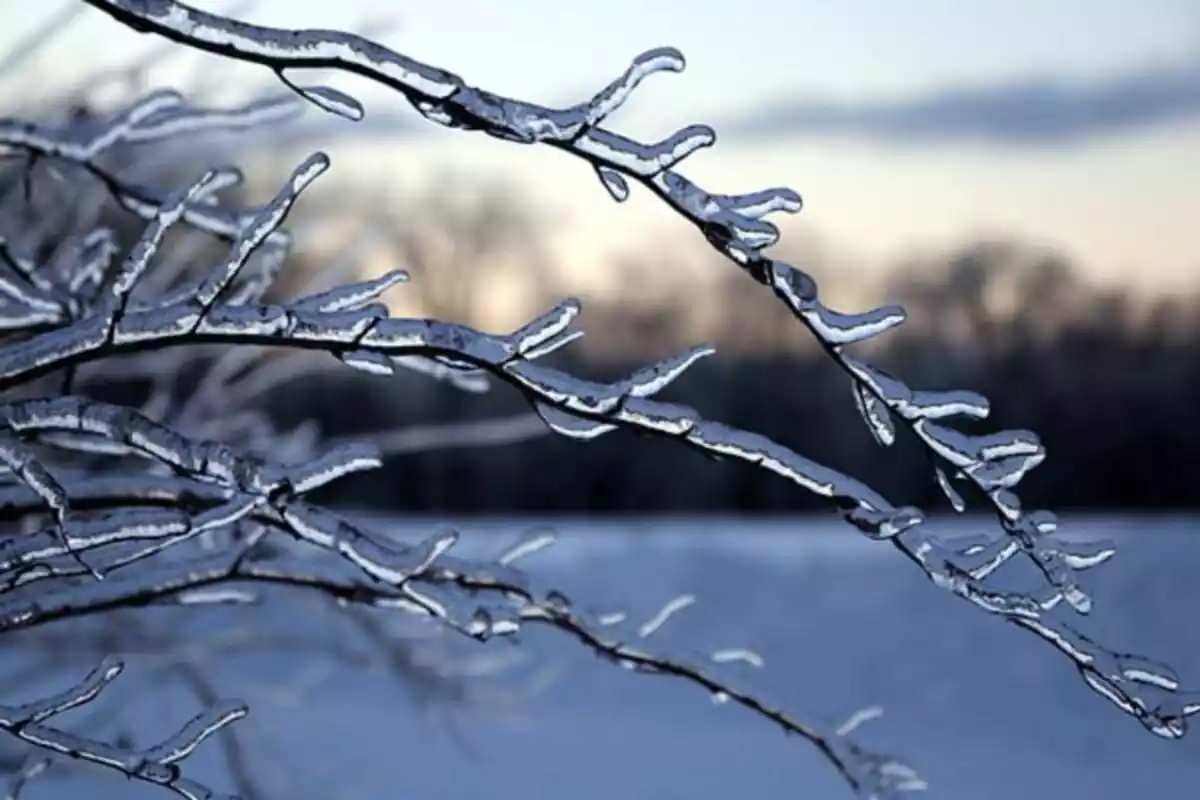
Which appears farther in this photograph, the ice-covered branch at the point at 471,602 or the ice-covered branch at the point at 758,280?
the ice-covered branch at the point at 471,602

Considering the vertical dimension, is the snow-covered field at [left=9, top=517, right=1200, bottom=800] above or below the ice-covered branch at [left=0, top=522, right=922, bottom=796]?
below

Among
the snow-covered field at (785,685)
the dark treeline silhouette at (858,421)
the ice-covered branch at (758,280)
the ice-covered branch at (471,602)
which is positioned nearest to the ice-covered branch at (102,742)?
the ice-covered branch at (471,602)

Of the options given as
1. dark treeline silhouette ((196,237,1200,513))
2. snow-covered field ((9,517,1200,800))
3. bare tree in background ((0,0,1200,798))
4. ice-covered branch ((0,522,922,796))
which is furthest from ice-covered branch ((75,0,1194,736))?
dark treeline silhouette ((196,237,1200,513))

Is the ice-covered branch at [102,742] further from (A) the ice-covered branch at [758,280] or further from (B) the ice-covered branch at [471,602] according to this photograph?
(A) the ice-covered branch at [758,280]

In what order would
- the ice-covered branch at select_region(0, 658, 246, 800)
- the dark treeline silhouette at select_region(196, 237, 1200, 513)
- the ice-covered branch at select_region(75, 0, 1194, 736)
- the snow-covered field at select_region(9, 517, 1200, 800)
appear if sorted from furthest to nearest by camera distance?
1. the dark treeline silhouette at select_region(196, 237, 1200, 513)
2. the snow-covered field at select_region(9, 517, 1200, 800)
3. the ice-covered branch at select_region(0, 658, 246, 800)
4. the ice-covered branch at select_region(75, 0, 1194, 736)

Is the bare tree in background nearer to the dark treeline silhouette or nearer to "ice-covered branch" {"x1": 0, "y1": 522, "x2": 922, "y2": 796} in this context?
"ice-covered branch" {"x1": 0, "y1": 522, "x2": 922, "y2": 796}

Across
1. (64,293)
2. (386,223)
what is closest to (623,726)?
(386,223)

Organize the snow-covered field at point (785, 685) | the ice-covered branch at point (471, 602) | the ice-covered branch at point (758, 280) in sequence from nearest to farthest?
1. the ice-covered branch at point (758, 280)
2. the ice-covered branch at point (471, 602)
3. the snow-covered field at point (785, 685)

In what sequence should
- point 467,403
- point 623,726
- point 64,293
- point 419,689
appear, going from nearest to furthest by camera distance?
point 64,293, point 419,689, point 623,726, point 467,403

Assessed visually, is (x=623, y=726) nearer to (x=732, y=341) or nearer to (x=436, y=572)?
(x=436, y=572)
